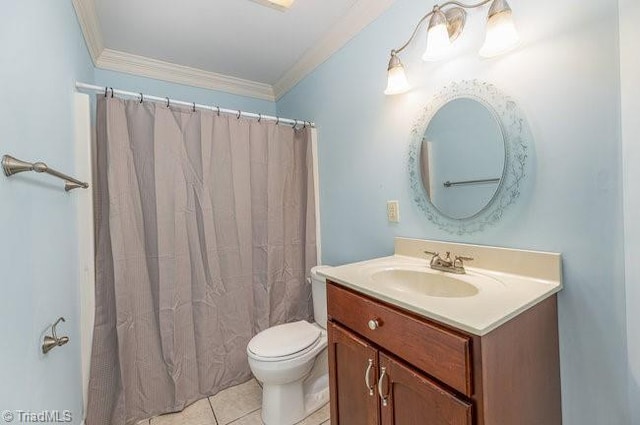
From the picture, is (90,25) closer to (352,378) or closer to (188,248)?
(188,248)

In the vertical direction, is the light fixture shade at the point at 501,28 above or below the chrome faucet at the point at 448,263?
above

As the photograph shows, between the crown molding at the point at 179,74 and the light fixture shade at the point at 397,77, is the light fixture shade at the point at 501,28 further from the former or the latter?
the crown molding at the point at 179,74

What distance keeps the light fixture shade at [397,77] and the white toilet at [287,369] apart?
1.39 metres

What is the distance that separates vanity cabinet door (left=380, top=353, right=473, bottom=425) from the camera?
0.70m

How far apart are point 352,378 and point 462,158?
1.01m

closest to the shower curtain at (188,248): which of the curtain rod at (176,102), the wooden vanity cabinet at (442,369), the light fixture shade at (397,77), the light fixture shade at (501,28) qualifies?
the curtain rod at (176,102)

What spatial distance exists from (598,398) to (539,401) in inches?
8.2

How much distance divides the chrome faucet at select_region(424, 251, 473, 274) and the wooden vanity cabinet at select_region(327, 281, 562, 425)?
0.95ft

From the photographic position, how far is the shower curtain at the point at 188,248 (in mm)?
1477

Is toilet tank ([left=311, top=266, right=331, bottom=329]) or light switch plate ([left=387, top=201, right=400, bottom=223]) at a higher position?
light switch plate ([left=387, top=201, right=400, bottom=223])

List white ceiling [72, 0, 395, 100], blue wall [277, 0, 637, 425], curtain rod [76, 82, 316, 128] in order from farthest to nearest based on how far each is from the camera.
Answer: white ceiling [72, 0, 395, 100] < curtain rod [76, 82, 316, 128] < blue wall [277, 0, 637, 425]

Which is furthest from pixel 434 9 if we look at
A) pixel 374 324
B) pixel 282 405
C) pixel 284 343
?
pixel 282 405

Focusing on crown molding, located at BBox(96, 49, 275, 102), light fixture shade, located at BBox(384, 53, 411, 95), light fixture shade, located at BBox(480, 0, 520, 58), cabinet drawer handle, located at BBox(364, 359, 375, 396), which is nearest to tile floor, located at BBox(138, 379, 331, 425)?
cabinet drawer handle, located at BBox(364, 359, 375, 396)

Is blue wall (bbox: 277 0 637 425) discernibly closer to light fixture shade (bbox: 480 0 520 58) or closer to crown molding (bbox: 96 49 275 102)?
light fixture shade (bbox: 480 0 520 58)
